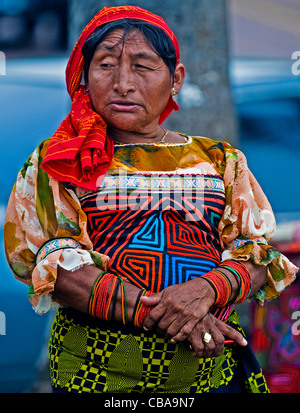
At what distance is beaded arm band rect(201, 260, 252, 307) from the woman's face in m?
0.63

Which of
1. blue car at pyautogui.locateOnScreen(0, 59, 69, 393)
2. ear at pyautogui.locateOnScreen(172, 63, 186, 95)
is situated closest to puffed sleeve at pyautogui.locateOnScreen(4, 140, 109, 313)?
ear at pyautogui.locateOnScreen(172, 63, 186, 95)

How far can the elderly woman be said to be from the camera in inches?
84.0

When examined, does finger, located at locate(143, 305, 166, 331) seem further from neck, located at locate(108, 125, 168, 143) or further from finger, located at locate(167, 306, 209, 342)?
neck, located at locate(108, 125, 168, 143)

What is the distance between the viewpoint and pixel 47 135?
5.04 meters

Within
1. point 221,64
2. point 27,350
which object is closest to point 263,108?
point 221,64

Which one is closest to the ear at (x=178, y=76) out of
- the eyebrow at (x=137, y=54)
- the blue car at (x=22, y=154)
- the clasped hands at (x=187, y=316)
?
the eyebrow at (x=137, y=54)

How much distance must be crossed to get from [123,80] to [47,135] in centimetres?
283

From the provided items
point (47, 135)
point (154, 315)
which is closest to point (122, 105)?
point (154, 315)

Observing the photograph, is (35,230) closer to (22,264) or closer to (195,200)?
(22,264)

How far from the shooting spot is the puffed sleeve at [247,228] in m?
2.37

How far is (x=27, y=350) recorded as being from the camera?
450 cm

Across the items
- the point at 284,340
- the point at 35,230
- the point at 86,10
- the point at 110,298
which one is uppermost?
the point at 86,10

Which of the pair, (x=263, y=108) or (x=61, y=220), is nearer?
(x=61, y=220)

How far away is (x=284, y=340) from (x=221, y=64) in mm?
1844
